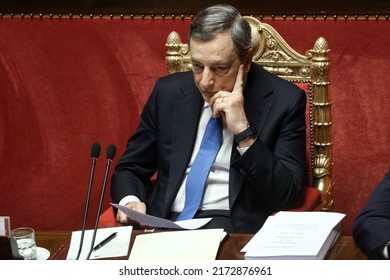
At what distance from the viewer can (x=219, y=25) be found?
2504 millimetres

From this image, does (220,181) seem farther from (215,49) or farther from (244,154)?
(215,49)

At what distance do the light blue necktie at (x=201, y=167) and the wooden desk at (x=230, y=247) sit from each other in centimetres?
46

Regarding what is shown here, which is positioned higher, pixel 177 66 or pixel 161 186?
pixel 177 66

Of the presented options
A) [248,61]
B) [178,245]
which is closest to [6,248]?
[178,245]

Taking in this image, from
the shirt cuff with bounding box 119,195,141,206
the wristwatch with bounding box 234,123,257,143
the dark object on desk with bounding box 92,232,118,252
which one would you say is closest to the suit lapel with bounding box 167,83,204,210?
the shirt cuff with bounding box 119,195,141,206

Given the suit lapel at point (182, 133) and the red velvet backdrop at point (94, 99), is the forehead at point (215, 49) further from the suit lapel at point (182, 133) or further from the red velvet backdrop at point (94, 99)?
the red velvet backdrop at point (94, 99)

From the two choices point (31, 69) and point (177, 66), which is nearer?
point (177, 66)

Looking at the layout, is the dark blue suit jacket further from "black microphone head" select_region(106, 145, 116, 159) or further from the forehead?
"black microphone head" select_region(106, 145, 116, 159)

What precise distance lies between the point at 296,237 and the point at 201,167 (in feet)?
2.47

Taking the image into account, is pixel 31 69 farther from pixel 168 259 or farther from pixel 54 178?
pixel 168 259

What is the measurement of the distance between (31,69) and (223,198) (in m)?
1.52

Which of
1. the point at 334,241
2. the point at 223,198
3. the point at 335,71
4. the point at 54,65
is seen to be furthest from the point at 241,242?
the point at 54,65

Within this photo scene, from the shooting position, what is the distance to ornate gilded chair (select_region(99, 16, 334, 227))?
2.82 metres

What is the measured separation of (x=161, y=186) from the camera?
2.74 metres
